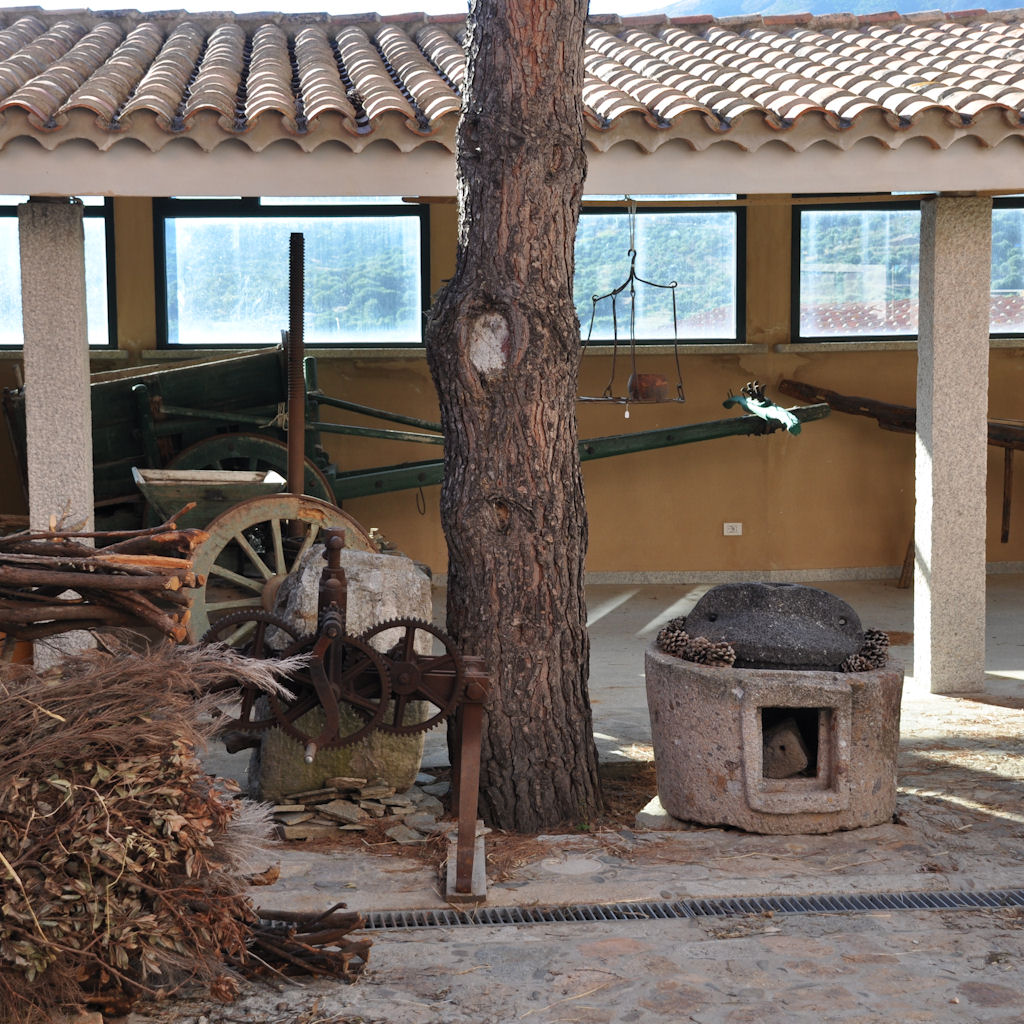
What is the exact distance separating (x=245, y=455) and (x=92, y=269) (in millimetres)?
2619

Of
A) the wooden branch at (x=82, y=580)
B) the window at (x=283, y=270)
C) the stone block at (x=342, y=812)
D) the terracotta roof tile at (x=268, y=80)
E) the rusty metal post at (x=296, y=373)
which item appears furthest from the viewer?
the window at (x=283, y=270)

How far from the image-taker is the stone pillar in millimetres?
6172

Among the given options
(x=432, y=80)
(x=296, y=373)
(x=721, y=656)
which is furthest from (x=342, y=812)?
(x=432, y=80)

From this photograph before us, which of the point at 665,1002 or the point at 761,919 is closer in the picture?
the point at 665,1002

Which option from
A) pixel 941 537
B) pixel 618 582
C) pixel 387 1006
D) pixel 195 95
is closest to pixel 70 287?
pixel 195 95

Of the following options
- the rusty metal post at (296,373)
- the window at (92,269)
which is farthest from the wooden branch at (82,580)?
the window at (92,269)

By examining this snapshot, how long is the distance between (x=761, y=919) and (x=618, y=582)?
6347mm

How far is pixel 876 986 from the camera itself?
3.46 m

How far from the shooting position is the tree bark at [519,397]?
15.9 ft

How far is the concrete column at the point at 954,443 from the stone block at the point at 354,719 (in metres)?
3.09

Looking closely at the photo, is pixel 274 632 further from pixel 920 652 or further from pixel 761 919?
pixel 920 652

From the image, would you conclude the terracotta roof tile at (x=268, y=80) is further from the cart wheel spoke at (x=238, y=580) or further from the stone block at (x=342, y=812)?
the stone block at (x=342, y=812)

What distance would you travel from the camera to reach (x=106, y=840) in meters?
2.84

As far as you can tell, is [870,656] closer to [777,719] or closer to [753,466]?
[777,719]
